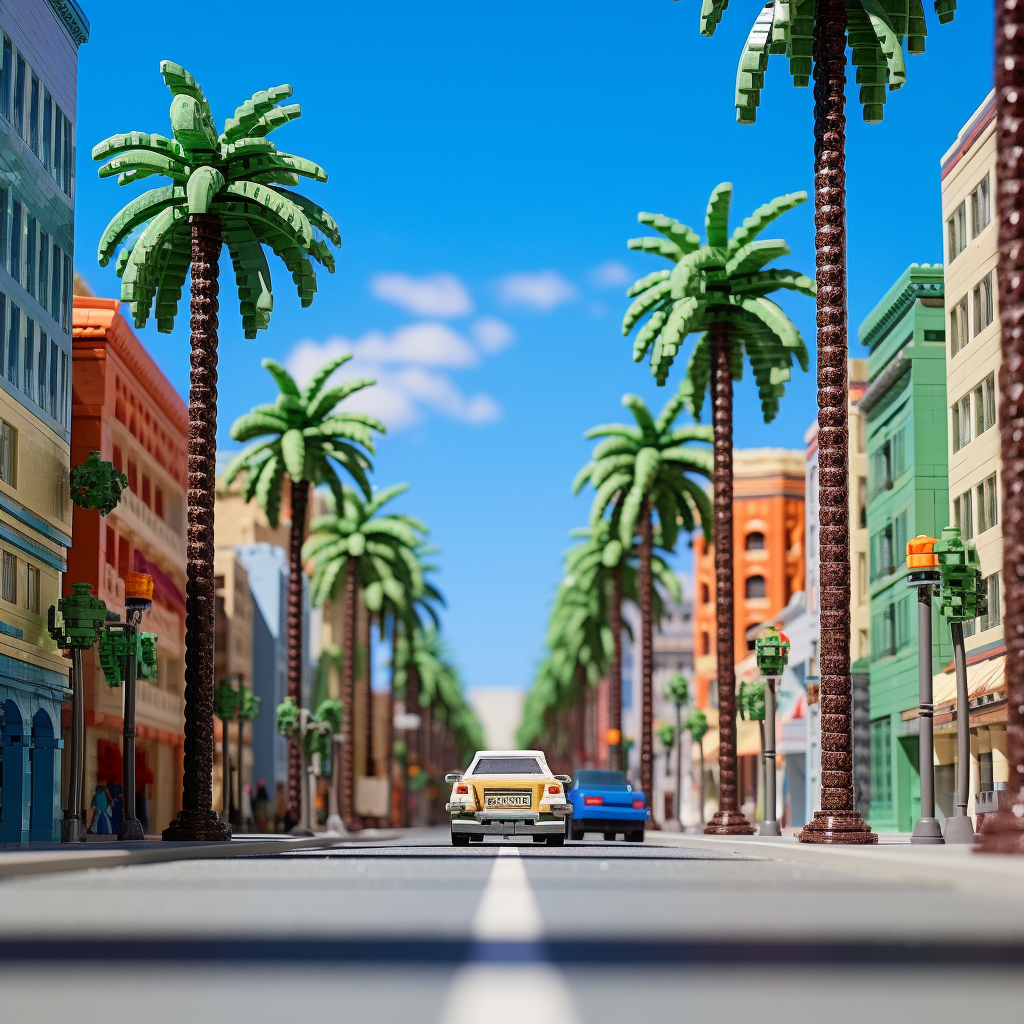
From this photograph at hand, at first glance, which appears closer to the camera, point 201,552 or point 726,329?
point 201,552

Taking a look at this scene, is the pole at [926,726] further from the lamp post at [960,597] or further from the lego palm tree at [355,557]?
the lego palm tree at [355,557]

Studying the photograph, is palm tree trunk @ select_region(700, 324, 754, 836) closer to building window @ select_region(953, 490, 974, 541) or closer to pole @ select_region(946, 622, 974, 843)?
building window @ select_region(953, 490, 974, 541)

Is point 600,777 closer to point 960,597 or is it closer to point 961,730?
point 961,730

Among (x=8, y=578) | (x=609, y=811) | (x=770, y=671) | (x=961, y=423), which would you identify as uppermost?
(x=961, y=423)

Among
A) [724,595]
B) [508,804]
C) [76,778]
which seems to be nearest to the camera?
[508,804]

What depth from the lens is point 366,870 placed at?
65.6 ft

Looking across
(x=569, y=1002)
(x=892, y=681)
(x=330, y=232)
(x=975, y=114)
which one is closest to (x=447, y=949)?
(x=569, y=1002)

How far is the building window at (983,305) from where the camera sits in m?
48.5

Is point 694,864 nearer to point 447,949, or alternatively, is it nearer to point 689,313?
point 447,949

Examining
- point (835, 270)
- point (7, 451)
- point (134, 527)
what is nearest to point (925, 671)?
point (835, 270)

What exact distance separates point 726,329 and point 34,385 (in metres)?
16.6

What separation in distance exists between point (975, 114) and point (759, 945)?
142 feet

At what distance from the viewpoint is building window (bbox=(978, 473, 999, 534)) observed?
48062mm

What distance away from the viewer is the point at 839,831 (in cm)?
2792
